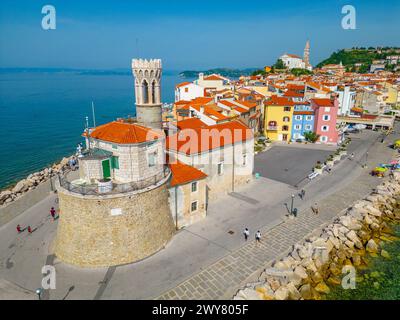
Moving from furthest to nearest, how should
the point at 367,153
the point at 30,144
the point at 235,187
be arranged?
the point at 30,144
the point at 367,153
the point at 235,187

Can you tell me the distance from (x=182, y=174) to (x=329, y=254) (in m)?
14.3

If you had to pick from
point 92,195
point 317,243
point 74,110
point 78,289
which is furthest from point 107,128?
point 74,110

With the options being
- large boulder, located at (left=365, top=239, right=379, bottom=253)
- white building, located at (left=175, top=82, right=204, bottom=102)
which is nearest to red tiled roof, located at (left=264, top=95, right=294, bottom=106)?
white building, located at (left=175, top=82, right=204, bottom=102)

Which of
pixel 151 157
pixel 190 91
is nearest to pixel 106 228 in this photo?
pixel 151 157

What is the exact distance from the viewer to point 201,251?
73.2 feet

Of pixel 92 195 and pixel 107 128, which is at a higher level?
pixel 107 128

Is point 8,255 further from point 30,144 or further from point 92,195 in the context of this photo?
point 30,144

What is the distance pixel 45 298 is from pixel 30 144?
63.4 m

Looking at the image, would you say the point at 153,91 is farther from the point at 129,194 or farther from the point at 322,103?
the point at 322,103

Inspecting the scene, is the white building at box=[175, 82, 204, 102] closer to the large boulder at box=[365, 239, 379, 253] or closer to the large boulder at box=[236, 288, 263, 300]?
the large boulder at box=[365, 239, 379, 253]

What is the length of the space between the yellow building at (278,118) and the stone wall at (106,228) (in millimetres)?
41175

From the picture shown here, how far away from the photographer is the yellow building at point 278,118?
56.1 meters

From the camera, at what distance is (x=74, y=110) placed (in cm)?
12338
